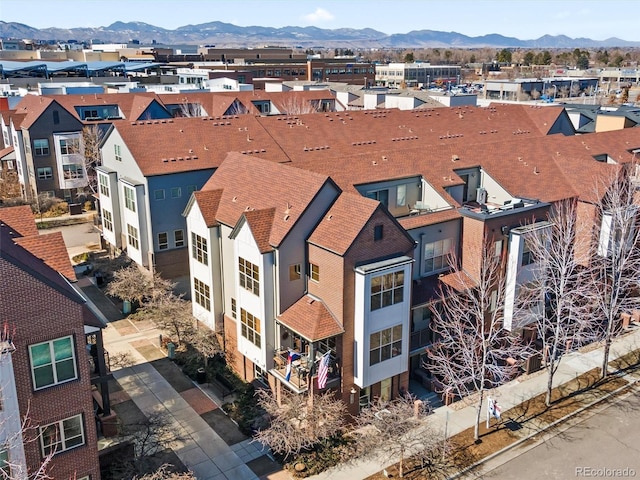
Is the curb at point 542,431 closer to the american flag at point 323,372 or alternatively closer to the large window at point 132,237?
the american flag at point 323,372

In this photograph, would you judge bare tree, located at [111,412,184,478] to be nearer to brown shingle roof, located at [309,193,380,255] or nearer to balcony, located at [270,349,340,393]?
balcony, located at [270,349,340,393]

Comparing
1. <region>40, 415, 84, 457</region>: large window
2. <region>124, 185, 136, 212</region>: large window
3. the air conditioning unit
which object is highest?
the air conditioning unit

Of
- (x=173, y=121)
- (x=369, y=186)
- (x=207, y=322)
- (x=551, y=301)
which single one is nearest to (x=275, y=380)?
(x=207, y=322)

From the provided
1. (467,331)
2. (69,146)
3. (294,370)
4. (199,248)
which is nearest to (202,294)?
(199,248)

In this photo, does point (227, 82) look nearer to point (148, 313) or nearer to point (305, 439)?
point (148, 313)

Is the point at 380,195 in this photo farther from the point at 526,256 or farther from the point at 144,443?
the point at 144,443

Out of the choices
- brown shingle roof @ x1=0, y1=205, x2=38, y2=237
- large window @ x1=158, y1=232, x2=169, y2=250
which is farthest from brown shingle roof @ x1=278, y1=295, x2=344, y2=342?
large window @ x1=158, y1=232, x2=169, y2=250

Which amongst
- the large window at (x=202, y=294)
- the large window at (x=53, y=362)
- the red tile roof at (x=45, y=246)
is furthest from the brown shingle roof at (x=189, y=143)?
the large window at (x=53, y=362)
